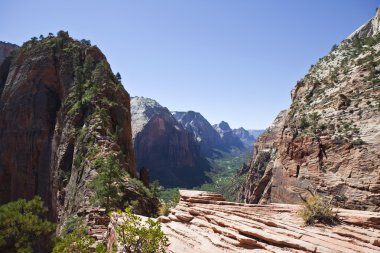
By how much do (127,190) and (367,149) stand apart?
2622 cm

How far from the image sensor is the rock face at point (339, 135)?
30734mm

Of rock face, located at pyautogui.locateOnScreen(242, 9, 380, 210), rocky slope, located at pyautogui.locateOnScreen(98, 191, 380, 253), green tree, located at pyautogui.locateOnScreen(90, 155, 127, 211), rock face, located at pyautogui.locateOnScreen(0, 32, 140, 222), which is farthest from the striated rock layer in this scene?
rock face, located at pyautogui.locateOnScreen(0, 32, 140, 222)

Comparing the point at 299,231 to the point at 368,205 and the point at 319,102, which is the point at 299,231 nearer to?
the point at 368,205

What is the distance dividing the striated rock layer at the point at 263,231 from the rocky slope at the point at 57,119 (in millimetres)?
27668

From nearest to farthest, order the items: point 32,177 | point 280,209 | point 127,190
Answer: point 280,209 < point 127,190 < point 32,177

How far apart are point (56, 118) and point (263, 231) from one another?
5674cm

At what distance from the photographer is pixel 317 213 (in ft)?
37.0

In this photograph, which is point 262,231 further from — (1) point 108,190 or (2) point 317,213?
(1) point 108,190

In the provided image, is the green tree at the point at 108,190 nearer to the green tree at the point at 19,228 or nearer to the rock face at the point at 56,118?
the green tree at the point at 19,228

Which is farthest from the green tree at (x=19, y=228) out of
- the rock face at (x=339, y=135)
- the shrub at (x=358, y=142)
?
the shrub at (x=358, y=142)

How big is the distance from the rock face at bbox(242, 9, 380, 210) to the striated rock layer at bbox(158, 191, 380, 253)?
19815mm

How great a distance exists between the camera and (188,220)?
1328 cm

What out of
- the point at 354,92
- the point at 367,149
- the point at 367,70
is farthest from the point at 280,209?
the point at 367,70

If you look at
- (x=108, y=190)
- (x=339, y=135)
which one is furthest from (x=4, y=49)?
(x=339, y=135)
